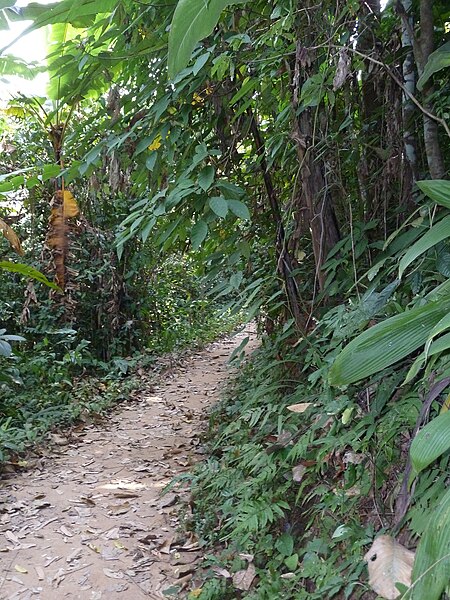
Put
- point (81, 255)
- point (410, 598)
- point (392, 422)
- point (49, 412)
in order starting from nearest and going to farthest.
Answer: point (410, 598)
point (392, 422)
point (49, 412)
point (81, 255)

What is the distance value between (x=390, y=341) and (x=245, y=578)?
5.07 ft

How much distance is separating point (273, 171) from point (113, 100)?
1157mm

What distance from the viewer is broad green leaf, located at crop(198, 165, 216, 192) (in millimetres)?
2406

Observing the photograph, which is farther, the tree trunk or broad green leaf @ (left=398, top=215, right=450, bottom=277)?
the tree trunk

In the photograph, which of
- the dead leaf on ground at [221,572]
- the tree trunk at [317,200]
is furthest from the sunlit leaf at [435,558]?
the tree trunk at [317,200]

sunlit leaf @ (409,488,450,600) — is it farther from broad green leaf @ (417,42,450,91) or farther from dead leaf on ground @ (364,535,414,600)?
broad green leaf @ (417,42,450,91)

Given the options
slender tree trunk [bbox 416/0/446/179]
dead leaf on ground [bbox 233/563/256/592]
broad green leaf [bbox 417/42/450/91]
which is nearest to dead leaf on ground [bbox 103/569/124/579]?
dead leaf on ground [bbox 233/563/256/592]

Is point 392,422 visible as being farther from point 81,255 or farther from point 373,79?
point 81,255

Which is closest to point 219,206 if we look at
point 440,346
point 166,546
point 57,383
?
point 440,346

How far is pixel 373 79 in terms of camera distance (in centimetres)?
279

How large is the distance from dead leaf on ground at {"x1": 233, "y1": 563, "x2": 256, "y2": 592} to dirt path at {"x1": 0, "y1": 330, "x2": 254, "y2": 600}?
0.32 m

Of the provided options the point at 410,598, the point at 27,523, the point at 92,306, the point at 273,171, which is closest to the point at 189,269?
the point at 92,306

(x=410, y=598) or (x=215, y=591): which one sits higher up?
(x=410, y=598)

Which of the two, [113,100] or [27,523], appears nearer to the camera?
[27,523]
